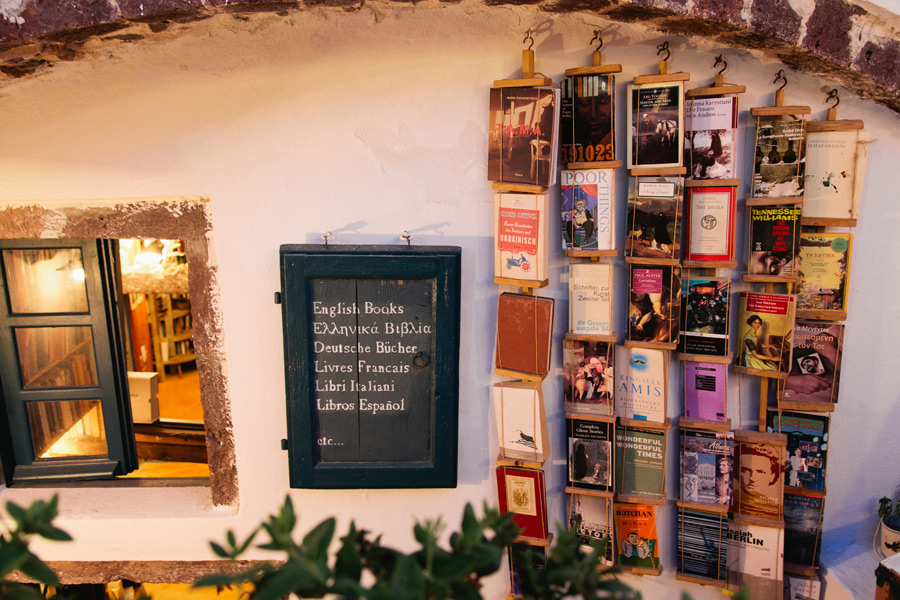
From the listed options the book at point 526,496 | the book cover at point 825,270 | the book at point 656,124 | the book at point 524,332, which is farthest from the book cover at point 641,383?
the book at point 656,124

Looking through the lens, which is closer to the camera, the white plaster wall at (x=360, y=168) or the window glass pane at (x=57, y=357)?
the white plaster wall at (x=360, y=168)

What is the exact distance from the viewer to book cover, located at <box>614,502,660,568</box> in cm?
203

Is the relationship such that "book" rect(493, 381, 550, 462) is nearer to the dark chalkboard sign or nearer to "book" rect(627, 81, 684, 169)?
the dark chalkboard sign

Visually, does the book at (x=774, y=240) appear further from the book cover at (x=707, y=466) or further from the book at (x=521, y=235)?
the book at (x=521, y=235)

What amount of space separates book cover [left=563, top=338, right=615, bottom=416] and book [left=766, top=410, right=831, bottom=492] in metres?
0.62

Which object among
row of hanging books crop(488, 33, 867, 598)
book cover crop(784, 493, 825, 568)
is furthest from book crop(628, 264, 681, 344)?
book cover crop(784, 493, 825, 568)

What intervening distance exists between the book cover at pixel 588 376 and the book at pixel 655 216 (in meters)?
0.36

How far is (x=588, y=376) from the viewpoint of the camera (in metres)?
1.98

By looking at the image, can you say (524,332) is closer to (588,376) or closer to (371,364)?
(588,376)

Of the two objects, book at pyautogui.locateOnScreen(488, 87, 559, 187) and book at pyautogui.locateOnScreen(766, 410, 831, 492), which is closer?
book at pyautogui.locateOnScreen(488, 87, 559, 187)

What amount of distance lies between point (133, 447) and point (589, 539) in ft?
6.34

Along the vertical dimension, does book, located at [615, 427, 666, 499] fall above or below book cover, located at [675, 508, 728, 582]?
above

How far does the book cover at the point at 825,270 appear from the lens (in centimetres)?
191

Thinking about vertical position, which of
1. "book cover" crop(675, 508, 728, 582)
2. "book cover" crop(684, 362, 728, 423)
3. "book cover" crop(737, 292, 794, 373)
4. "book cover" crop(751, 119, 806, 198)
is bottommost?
"book cover" crop(675, 508, 728, 582)
